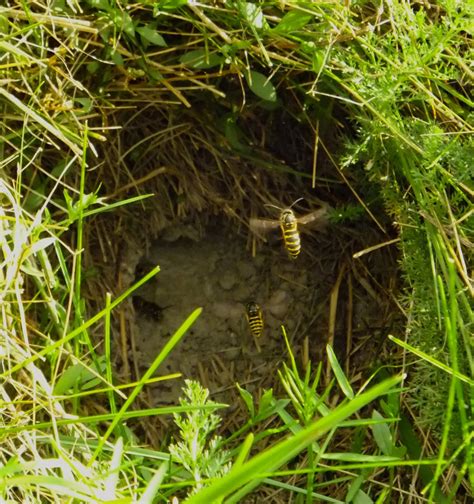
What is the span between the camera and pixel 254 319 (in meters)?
2.11

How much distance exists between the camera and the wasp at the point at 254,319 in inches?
82.7

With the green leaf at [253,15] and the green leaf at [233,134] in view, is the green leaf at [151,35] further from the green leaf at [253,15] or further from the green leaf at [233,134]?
the green leaf at [233,134]

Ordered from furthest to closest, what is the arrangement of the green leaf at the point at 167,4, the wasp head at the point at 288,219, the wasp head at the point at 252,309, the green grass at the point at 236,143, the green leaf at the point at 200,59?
1. the wasp head at the point at 252,309
2. the wasp head at the point at 288,219
3. the green leaf at the point at 200,59
4. the green leaf at the point at 167,4
5. the green grass at the point at 236,143

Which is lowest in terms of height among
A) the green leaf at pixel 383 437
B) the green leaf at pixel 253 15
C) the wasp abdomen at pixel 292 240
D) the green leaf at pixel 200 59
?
the green leaf at pixel 383 437

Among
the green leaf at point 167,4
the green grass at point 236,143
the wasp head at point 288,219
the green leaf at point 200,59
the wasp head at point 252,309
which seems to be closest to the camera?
the green grass at point 236,143

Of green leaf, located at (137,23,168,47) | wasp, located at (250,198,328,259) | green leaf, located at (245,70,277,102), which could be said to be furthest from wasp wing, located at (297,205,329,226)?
green leaf, located at (137,23,168,47)

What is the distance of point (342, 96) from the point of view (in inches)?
73.8

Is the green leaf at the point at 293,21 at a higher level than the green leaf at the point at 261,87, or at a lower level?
higher

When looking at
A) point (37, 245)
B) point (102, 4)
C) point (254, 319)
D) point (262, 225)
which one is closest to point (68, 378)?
point (37, 245)

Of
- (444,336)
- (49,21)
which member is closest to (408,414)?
(444,336)

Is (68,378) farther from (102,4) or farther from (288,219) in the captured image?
(102,4)

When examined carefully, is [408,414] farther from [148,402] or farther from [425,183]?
[148,402]

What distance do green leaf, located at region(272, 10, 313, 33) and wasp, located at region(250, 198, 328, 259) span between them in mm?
473

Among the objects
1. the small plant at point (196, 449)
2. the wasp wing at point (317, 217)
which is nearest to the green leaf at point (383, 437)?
the small plant at point (196, 449)
